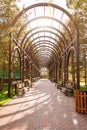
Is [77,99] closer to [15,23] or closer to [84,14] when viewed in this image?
[84,14]

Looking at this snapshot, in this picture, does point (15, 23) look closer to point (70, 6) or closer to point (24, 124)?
point (70, 6)

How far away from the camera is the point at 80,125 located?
8828 millimetres

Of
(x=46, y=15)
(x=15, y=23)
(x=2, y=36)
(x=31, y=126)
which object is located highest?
(x=46, y=15)

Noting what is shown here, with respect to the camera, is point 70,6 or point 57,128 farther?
point 70,6

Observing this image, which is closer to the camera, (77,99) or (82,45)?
(77,99)

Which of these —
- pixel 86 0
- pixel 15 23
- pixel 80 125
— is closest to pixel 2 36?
pixel 15 23

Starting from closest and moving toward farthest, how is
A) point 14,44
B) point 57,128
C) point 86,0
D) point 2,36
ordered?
1. point 57,128
2. point 86,0
3. point 2,36
4. point 14,44

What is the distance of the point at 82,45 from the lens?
2980 centimetres

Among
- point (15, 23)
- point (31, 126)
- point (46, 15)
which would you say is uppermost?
point (46, 15)

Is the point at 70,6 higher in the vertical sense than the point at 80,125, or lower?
higher

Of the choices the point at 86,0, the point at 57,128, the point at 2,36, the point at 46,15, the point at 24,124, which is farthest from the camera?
the point at 46,15

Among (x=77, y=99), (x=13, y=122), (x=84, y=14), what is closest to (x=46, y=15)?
(x=84, y=14)

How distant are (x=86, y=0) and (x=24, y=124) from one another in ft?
20.7

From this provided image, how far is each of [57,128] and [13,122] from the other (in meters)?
1.86
